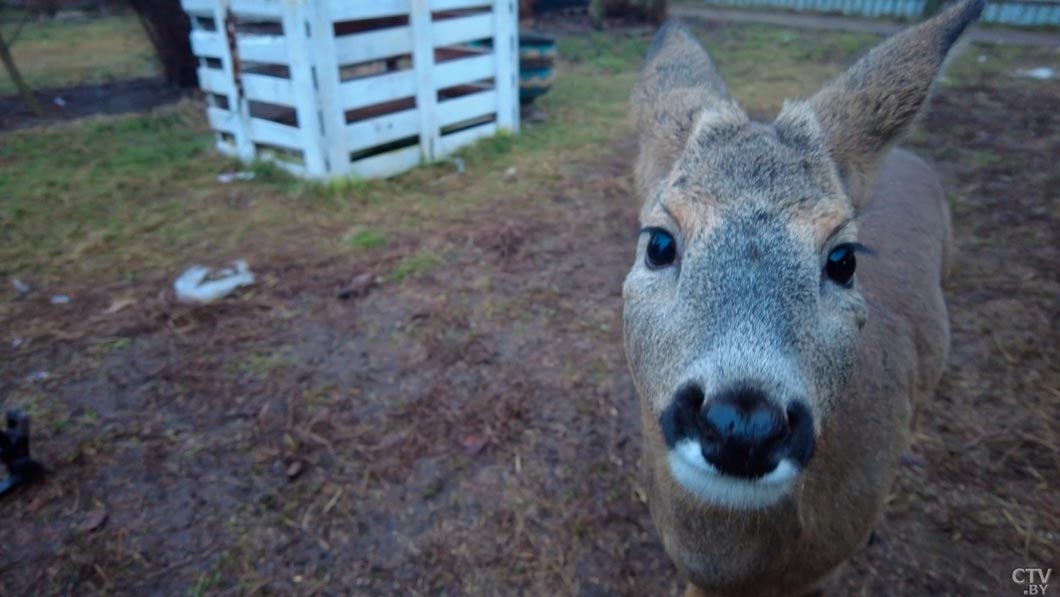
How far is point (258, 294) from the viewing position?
5105mm

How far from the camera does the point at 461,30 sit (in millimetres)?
7430

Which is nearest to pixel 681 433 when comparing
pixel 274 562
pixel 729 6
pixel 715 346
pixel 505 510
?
pixel 715 346

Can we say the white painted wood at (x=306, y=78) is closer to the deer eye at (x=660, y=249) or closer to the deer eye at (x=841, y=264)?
the deer eye at (x=660, y=249)

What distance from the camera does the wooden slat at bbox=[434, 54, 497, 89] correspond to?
24.1 ft


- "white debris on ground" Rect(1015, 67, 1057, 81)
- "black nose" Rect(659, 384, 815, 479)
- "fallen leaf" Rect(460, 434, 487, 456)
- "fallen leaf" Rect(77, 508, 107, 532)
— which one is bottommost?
"fallen leaf" Rect(460, 434, 487, 456)

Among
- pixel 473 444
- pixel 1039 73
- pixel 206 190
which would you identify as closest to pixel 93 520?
pixel 473 444

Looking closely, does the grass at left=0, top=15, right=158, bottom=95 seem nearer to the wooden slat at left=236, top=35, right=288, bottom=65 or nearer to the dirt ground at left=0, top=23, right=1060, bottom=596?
the wooden slat at left=236, top=35, right=288, bottom=65

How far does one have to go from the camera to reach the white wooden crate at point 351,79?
632 cm

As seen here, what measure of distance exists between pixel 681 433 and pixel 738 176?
0.84 metres

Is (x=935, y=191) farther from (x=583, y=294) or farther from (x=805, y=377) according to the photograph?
(x=805, y=377)

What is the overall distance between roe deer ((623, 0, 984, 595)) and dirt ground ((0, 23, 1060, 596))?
0.86 metres

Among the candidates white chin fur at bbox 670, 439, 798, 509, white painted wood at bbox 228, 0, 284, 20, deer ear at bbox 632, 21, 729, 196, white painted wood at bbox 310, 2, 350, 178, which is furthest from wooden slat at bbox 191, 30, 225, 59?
white chin fur at bbox 670, 439, 798, 509

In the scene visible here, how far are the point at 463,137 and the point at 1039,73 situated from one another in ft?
30.7

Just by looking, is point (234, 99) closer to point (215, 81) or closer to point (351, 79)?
point (215, 81)
